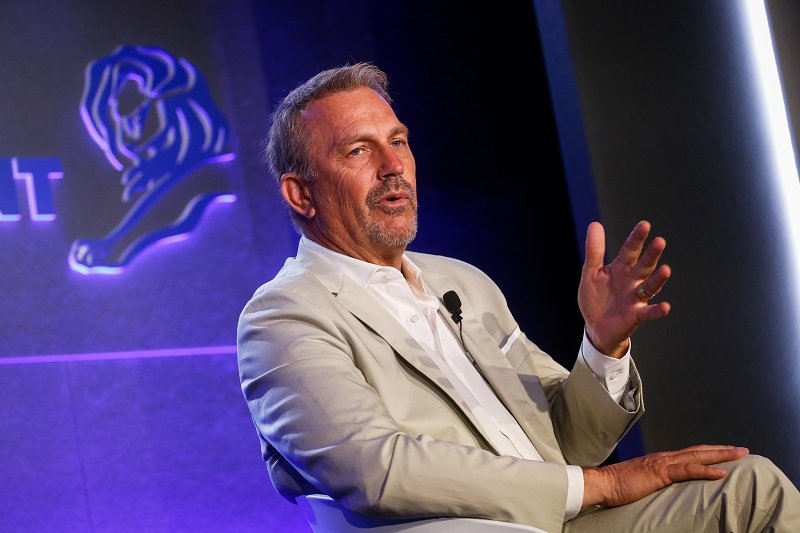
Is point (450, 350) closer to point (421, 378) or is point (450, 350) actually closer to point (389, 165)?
point (421, 378)

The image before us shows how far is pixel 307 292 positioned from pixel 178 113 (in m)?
1.87

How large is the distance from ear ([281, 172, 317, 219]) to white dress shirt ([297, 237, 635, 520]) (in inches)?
4.0

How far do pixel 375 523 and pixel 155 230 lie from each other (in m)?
2.09

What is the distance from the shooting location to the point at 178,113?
3.67m

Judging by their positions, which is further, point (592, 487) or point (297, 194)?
point (297, 194)

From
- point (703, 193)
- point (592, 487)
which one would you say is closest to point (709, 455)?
point (592, 487)

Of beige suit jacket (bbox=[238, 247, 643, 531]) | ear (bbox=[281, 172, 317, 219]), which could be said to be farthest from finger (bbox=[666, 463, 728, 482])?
ear (bbox=[281, 172, 317, 219])

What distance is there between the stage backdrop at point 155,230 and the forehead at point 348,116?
1.40 meters

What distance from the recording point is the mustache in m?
2.28

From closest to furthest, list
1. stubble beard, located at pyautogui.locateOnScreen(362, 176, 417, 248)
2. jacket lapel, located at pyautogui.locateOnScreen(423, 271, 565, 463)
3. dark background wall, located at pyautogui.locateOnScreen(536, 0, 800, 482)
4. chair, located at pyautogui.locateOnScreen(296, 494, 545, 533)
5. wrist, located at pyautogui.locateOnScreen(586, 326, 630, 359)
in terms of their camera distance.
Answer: chair, located at pyautogui.locateOnScreen(296, 494, 545, 533) < wrist, located at pyautogui.locateOnScreen(586, 326, 630, 359) < jacket lapel, located at pyautogui.locateOnScreen(423, 271, 565, 463) < stubble beard, located at pyautogui.locateOnScreen(362, 176, 417, 248) < dark background wall, located at pyautogui.locateOnScreen(536, 0, 800, 482)

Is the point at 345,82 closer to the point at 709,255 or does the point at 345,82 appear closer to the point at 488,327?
the point at 488,327

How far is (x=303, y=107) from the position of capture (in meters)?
2.37

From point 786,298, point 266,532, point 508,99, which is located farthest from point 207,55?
point 786,298

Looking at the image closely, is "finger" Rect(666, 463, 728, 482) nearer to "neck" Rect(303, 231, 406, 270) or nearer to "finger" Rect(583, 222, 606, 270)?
"finger" Rect(583, 222, 606, 270)
